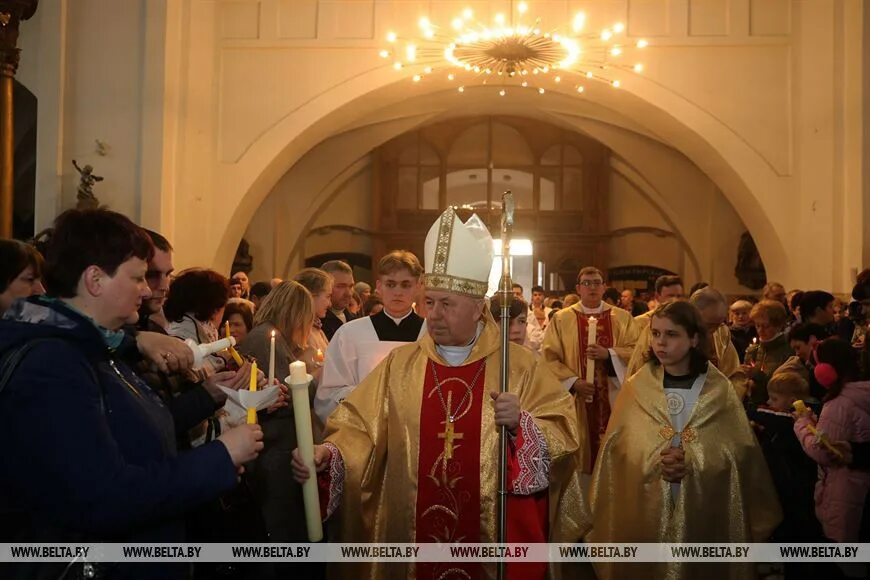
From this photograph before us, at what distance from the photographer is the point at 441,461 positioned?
3609 millimetres

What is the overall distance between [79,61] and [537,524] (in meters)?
9.53

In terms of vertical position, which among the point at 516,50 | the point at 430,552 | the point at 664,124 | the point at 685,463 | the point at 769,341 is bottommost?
the point at 430,552

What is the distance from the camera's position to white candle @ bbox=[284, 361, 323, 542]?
103 inches

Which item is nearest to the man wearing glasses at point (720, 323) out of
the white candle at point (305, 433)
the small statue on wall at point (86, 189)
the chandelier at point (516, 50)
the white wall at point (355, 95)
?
the white candle at point (305, 433)

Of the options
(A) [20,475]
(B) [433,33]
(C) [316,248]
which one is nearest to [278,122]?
(B) [433,33]

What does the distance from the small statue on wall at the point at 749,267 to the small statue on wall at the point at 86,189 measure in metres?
11.5

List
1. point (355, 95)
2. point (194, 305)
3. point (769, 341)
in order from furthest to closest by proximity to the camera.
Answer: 1. point (355, 95)
2. point (769, 341)
3. point (194, 305)

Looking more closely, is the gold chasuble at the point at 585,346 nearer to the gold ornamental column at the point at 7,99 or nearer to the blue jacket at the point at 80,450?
the blue jacket at the point at 80,450

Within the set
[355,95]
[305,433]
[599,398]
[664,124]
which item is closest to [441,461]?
[305,433]

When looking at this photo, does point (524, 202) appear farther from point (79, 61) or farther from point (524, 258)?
point (79, 61)

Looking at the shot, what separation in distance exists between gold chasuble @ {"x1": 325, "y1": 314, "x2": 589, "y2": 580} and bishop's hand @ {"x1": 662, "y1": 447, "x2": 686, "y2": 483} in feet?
2.03

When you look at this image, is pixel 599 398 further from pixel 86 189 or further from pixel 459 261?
pixel 86 189

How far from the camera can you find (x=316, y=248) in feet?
63.6

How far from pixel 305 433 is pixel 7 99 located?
8515 millimetres
